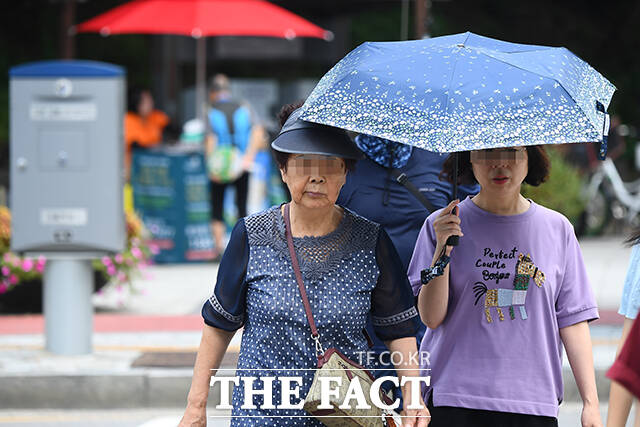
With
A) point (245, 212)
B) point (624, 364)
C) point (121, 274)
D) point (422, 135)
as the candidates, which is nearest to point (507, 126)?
point (422, 135)

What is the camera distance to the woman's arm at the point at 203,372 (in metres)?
3.71

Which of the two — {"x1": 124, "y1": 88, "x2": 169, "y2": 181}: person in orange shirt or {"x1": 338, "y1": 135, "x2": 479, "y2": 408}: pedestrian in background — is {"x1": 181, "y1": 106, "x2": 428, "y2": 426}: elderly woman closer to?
{"x1": 338, "y1": 135, "x2": 479, "y2": 408}: pedestrian in background

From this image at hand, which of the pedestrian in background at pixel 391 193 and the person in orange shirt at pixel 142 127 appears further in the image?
the person in orange shirt at pixel 142 127

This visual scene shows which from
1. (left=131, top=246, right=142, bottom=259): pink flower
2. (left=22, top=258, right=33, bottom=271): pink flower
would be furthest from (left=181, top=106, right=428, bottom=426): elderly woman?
(left=131, top=246, right=142, bottom=259): pink flower

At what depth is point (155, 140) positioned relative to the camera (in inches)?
580

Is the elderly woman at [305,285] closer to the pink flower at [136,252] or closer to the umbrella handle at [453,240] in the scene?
the umbrella handle at [453,240]

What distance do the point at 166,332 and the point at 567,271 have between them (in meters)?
5.88

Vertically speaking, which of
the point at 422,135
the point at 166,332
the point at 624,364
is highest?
the point at 422,135

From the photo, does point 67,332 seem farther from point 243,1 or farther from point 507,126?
point 243,1

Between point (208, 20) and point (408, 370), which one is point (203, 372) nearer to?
point (408, 370)

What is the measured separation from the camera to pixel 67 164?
834 centimetres

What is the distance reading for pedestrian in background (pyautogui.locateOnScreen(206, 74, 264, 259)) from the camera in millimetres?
13484

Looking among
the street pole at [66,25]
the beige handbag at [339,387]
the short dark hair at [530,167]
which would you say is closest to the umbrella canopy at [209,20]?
the street pole at [66,25]

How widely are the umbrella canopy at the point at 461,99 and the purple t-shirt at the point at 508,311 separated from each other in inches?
19.4
